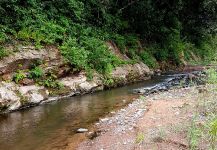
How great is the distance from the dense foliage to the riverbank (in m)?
6.86

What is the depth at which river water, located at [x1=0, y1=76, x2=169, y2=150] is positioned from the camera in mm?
10424

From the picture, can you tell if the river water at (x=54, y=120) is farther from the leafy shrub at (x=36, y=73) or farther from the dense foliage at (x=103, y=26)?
the dense foliage at (x=103, y=26)

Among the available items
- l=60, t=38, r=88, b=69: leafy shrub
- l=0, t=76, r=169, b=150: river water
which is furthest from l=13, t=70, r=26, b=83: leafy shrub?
l=60, t=38, r=88, b=69: leafy shrub

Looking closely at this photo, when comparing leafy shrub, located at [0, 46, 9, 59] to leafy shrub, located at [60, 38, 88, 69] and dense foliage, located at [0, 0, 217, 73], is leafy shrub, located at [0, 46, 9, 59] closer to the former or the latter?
dense foliage, located at [0, 0, 217, 73]

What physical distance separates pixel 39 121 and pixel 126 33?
1835cm

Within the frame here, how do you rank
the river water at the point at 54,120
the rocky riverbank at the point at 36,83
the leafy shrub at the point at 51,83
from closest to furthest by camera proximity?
the river water at the point at 54,120 < the rocky riverbank at the point at 36,83 < the leafy shrub at the point at 51,83

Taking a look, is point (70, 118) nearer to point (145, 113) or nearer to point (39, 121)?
point (39, 121)

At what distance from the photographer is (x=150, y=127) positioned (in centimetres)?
1045

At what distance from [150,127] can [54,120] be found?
3.98 m

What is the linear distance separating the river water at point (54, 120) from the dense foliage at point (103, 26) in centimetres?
330

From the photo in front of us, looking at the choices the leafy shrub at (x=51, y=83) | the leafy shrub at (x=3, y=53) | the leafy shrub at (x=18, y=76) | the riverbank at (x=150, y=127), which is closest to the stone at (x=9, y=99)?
the leafy shrub at (x=18, y=76)

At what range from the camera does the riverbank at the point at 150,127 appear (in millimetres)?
8721

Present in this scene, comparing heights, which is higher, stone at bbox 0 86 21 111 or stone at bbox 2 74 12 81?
stone at bbox 2 74 12 81

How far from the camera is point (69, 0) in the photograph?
23734 mm
